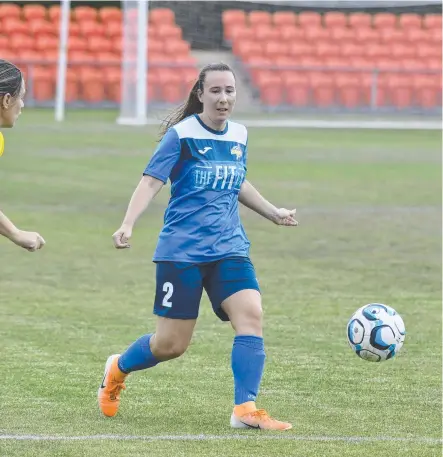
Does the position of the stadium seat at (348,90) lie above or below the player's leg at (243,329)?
below

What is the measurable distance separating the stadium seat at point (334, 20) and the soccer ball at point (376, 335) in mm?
19654

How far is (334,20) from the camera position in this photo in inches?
1037

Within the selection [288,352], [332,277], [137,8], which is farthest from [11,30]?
[288,352]

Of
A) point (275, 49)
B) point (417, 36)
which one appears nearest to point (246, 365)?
point (275, 49)

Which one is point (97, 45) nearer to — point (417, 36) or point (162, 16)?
point (162, 16)

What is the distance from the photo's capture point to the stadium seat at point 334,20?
26188 millimetres

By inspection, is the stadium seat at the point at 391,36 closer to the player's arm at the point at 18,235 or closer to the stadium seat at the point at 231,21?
the stadium seat at the point at 231,21

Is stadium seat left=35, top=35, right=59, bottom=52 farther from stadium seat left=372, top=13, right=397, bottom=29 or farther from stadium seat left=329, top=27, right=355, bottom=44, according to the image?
stadium seat left=372, top=13, right=397, bottom=29

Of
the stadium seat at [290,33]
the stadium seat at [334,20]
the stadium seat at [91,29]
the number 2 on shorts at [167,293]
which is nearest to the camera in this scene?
the number 2 on shorts at [167,293]

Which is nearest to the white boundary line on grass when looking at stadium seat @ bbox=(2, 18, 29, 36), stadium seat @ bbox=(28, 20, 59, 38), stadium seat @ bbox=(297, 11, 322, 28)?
stadium seat @ bbox=(297, 11, 322, 28)

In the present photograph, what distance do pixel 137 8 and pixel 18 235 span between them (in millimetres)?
20043

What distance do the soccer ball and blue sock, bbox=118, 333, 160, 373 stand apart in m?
1.16

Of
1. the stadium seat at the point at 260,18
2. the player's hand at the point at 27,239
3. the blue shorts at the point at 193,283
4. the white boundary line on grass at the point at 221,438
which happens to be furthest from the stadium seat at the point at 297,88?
the player's hand at the point at 27,239

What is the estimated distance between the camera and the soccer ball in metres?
6.84
